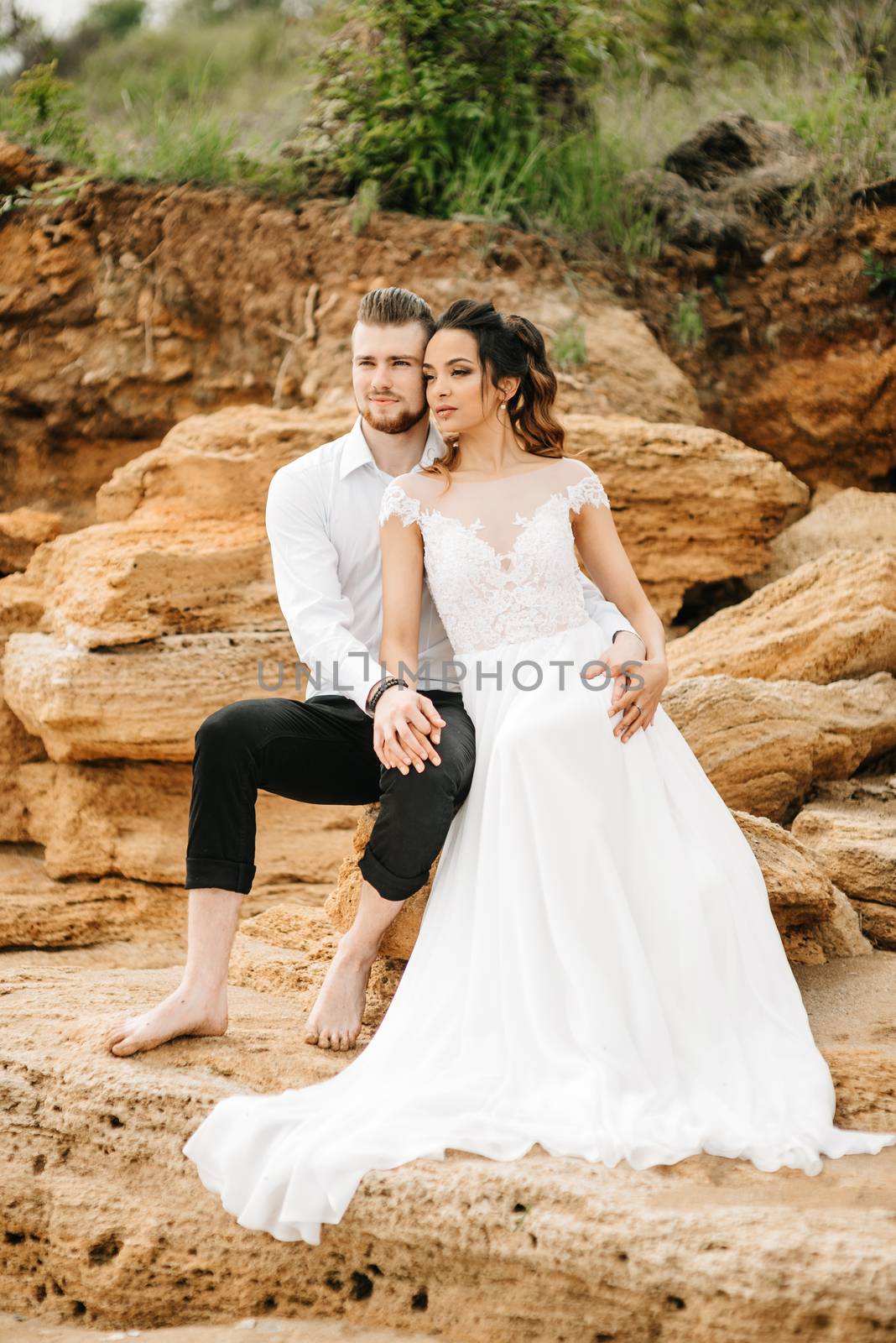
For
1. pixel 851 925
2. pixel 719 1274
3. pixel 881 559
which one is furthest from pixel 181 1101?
pixel 881 559

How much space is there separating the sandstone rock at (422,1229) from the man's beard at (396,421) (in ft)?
6.40

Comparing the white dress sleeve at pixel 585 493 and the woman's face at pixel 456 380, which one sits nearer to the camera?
the woman's face at pixel 456 380

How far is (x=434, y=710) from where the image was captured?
3166 millimetres

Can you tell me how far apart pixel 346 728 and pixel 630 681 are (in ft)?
2.86

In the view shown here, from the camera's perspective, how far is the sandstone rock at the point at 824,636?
5090 mm

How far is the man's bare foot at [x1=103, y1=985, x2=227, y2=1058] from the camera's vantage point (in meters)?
3.06

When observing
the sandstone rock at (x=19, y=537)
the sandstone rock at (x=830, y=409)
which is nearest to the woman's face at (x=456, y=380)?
the sandstone rock at (x=19, y=537)

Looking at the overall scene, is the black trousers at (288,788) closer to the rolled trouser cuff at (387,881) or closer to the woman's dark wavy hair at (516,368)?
the rolled trouser cuff at (387,881)

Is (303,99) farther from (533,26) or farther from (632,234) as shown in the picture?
(632,234)

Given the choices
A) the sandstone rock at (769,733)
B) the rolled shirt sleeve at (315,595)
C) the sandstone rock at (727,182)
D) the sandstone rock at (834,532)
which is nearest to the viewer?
the rolled shirt sleeve at (315,595)

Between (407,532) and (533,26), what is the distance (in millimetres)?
5101

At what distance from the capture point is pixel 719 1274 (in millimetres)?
2168

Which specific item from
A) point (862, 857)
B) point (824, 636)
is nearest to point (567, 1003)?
point (862, 857)

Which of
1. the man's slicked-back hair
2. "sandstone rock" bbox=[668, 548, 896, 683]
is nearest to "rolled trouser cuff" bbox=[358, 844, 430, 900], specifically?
the man's slicked-back hair
